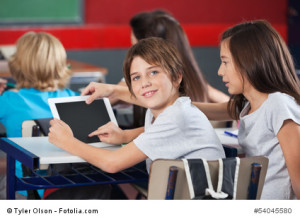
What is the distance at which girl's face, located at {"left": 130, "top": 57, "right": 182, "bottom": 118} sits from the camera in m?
2.04

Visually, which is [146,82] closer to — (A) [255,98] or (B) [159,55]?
(B) [159,55]

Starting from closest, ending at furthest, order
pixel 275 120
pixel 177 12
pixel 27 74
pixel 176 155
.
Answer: pixel 176 155 → pixel 275 120 → pixel 27 74 → pixel 177 12

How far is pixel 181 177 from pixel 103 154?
37cm

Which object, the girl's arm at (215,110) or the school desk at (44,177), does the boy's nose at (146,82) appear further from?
the girl's arm at (215,110)

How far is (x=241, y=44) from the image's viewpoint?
2.11m

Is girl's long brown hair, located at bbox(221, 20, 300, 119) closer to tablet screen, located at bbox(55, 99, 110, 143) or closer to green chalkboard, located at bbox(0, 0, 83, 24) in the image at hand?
tablet screen, located at bbox(55, 99, 110, 143)

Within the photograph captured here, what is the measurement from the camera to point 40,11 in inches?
266

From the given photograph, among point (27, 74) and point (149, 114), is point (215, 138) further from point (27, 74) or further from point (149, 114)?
point (27, 74)

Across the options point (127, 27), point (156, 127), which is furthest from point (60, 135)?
point (127, 27)

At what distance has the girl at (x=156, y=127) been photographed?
1.86m
